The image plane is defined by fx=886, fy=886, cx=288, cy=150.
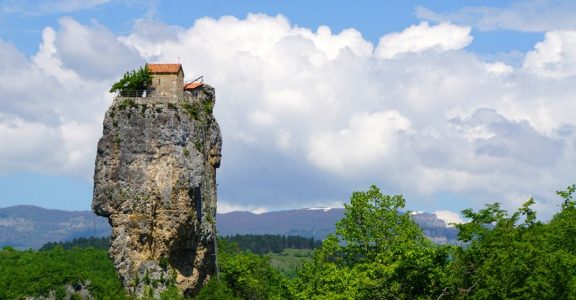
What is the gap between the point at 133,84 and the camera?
10450 centimetres

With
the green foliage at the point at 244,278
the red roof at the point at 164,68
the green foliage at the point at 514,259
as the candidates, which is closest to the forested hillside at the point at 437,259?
the green foliage at the point at 514,259

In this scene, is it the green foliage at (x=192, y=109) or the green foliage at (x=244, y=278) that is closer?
the green foliage at (x=192, y=109)

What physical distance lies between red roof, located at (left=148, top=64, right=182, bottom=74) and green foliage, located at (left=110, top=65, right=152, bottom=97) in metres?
1.36

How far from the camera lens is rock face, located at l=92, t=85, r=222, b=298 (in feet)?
332

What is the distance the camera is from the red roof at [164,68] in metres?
106

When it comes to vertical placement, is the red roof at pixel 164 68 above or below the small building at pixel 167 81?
above

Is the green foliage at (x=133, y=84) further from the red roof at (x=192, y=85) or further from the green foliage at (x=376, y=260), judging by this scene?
the green foliage at (x=376, y=260)

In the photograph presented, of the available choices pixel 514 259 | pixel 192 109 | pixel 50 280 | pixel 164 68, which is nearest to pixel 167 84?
pixel 164 68

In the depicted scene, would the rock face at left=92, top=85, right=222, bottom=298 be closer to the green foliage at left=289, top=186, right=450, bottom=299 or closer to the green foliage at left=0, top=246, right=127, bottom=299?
the green foliage at left=0, top=246, right=127, bottom=299

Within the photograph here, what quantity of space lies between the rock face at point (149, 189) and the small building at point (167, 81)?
1.37 metres

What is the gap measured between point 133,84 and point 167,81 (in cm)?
406

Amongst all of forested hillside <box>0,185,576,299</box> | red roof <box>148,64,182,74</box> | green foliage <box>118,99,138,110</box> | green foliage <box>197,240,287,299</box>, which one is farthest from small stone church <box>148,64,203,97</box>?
forested hillside <box>0,185,576,299</box>

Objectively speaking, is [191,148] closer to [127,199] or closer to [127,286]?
[127,199]

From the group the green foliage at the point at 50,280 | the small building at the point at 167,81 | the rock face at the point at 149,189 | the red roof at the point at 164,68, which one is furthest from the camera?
the green foliage at the point at 50,280
